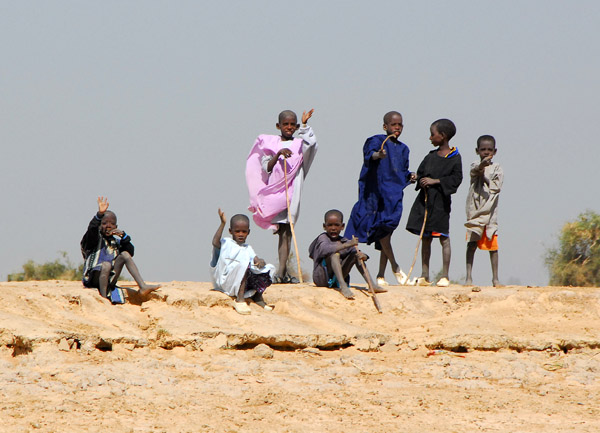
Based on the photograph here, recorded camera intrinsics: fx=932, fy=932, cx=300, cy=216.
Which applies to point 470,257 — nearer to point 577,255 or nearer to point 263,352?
point 263,352

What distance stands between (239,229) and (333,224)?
3.62 ft

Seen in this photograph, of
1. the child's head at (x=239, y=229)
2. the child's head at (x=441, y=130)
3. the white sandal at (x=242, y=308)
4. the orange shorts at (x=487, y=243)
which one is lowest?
the white sandal at (x=242, y=308)

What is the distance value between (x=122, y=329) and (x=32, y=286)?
3.82 ft

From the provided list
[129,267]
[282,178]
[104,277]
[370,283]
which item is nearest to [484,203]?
[370,283]

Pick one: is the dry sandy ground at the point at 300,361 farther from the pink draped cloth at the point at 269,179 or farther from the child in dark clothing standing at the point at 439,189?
the pink draped cloth at the point at 269,179

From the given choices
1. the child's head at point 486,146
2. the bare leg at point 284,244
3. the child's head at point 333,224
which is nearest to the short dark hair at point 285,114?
the bare leg at point 284,244

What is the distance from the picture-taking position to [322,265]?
9.39 metres

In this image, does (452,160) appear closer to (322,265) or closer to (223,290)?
(322,265)

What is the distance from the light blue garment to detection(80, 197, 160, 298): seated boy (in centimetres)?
59

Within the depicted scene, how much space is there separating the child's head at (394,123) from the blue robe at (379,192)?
0.37ft

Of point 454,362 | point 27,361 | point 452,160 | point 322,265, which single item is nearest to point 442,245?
point 452,160

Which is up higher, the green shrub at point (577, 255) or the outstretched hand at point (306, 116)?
the outstretched hand at point (306, 116)

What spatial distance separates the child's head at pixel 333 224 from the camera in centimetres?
924

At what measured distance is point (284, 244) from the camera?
394 inches
